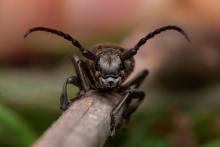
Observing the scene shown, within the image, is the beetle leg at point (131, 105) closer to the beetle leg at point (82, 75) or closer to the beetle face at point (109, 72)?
the beetle face at point (109, 72)

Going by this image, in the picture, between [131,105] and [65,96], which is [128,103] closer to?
[131,105]

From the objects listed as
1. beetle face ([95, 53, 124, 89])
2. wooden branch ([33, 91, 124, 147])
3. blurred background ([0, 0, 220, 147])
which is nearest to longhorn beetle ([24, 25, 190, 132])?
beetle face ([95, 53, 124, 89])

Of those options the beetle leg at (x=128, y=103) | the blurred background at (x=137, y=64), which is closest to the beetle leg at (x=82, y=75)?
the beetle leg at (x=128, y=103)

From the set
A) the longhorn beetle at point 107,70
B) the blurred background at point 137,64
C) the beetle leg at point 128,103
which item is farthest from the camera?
the blurred background at point 137,64

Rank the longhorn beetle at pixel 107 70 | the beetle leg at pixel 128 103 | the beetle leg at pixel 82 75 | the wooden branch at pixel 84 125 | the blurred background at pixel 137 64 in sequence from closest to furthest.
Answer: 1. the wooden branch at pixel 84 125
2. the beetle leg at pixel 128 103
3. the longhorn beetle at pixel 107 70
4. the beetle leg at pixel 82 75
5. the blurred background at pixel 137 64

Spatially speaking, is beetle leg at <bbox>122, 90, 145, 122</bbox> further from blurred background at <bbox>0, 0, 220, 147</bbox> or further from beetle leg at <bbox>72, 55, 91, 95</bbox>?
blurred background at <bbox>0, 0, 220, 147</bbox>

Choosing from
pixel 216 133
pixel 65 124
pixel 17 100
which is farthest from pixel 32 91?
pixel 65 124

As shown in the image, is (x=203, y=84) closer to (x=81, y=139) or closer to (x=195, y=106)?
(x=195, y=106)
